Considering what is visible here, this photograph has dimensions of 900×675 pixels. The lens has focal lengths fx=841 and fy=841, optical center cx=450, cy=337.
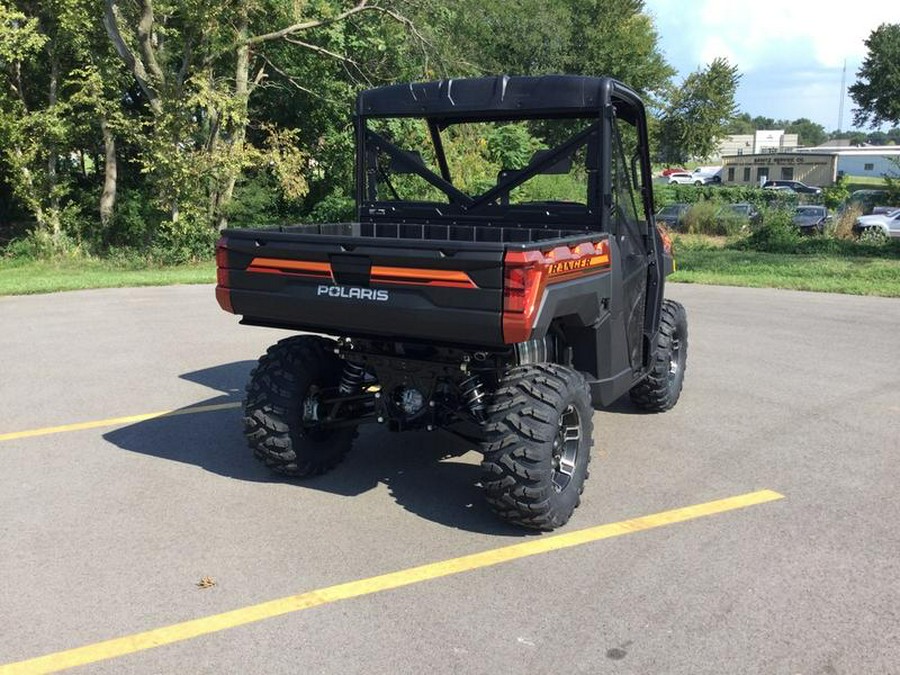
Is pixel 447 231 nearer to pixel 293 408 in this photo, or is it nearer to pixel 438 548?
pixel 293 408

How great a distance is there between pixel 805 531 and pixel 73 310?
10584 mm

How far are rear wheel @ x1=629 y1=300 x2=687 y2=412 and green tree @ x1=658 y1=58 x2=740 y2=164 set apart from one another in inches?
2000

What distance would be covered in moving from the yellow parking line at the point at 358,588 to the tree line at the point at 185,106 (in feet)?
51.7

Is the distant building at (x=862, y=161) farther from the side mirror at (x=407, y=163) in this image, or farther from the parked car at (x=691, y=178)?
the side mirror at (x=407, y=163)

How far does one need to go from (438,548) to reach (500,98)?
264cm

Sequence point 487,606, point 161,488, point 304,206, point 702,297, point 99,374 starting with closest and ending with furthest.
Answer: point 487,606
point 161,488
point 99,374
point 702,297
point 304,206

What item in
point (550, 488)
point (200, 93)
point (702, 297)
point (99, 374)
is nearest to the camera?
point (550, 488)

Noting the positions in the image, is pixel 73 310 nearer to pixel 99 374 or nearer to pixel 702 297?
pixel 99 374

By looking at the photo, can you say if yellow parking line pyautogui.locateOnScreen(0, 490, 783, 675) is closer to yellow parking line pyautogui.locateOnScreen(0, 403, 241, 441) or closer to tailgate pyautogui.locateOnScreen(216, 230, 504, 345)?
tailgate pyautogui.locateOnScreen(216, 230, 504, 345)

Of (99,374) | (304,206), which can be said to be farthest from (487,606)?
(304,206)

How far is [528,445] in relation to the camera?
13.7ft

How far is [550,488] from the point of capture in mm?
4266

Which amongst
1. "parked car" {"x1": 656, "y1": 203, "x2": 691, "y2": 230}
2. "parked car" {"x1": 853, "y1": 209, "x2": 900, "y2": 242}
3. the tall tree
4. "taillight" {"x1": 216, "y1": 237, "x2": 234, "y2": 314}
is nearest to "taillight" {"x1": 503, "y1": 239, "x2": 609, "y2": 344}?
"taillight" {"x1": 216, "y1": 237, "x2": 234, "y2": 314}

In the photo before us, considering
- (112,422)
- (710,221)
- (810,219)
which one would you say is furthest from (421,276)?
(810,219)
